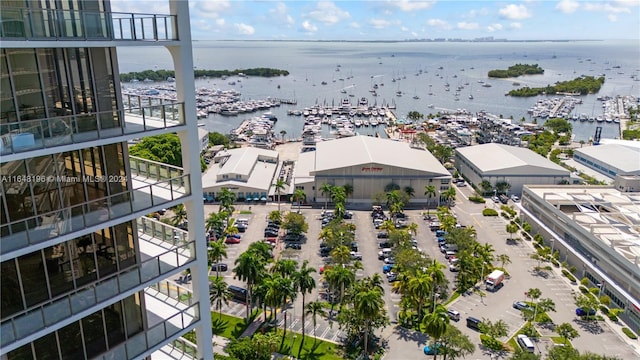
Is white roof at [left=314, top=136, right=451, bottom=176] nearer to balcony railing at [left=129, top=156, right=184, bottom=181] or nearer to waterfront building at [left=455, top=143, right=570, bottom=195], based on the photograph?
waterfront building at [left=455, top=143, right=570, bottom=195]

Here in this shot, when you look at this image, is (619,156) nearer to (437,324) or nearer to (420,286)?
(420,286)

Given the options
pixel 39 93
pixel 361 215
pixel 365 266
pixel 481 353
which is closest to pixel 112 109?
pixel 39 93

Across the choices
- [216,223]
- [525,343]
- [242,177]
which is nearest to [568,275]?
[525,343]

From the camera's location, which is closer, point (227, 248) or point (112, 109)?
point (112, 109)

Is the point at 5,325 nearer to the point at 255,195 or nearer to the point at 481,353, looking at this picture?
the point at 481,353

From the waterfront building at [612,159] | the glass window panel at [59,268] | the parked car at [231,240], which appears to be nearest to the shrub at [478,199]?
the waterfront building at [612,159]

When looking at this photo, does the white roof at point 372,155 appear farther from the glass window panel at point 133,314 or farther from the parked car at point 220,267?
the glass window panel at point 133,314
